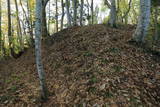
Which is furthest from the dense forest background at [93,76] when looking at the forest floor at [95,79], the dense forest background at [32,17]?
the dense forest background at [32,17]

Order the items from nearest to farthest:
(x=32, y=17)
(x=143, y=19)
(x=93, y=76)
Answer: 1. (x=93, y=76)
2. (x=143, y=19)
3. (x=32, y=17)

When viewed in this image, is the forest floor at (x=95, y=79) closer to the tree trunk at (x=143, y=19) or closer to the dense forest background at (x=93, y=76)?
the dense forest background at (x=93, y=76)

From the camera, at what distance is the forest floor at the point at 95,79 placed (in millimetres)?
3924

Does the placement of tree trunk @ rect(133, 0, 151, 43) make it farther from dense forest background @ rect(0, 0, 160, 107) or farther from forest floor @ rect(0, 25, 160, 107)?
forest floor @ rect(0, 25, 160, 107)

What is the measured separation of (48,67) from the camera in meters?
6.88

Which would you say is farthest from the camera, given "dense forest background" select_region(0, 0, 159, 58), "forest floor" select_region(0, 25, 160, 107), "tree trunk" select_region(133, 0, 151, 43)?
"dense forest background" select_region(0, 0, 159, 58)

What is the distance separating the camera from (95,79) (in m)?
4.60

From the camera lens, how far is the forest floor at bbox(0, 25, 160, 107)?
392cm

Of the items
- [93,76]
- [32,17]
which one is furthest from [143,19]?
[32,17]

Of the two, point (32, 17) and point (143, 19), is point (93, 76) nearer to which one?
point (143, 19)

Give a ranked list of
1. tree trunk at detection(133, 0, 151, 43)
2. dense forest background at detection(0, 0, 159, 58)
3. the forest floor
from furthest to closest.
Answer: dense forest background at detection(0, 0, 159, 58), tree trunk at detection(133, 0, 151, 43), the forest floor

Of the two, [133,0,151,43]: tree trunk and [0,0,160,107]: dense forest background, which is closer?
[0,0,160,107]: dense forest background

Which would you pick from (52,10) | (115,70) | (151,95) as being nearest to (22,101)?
(115,70)

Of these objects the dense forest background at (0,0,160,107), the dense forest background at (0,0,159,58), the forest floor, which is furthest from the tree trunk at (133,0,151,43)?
the dense forest background at (0,0,159,58)
